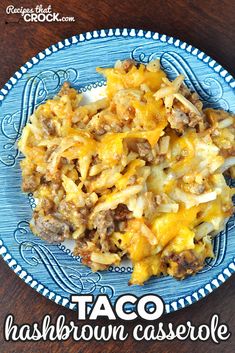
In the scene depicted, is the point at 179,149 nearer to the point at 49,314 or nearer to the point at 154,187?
the point at 154,187

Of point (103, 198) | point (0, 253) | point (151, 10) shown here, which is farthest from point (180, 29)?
point (0, 253)

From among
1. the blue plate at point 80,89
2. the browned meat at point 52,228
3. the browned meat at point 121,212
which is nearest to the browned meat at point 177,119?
the blue plate at point 80,89

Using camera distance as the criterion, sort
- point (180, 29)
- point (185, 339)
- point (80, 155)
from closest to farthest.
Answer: point (80, 155) → point (185, 339) → point (180, 29)

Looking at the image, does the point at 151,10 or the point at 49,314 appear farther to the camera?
the point at 151,10

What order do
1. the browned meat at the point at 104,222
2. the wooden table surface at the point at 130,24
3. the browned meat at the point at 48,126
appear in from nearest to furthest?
1. the browned meat at the point at 104,222
2. the browned meat at the point at 48,126
3. the wooden table surface at the point at 130,24

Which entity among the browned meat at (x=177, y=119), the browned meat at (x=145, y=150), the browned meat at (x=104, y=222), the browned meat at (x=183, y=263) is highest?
the browned meat at (x=177, y=119)

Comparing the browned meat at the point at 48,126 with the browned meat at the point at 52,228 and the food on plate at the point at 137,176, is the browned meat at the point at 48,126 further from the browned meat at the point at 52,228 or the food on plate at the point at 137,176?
the browned meat at the point at 52,228
